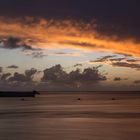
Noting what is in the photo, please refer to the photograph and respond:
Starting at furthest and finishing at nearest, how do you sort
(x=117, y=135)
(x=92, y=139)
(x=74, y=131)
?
(x=74, y=131), (x=117, y=135), (x=92, y=139)

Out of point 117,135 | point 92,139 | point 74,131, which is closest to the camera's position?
point 92,139

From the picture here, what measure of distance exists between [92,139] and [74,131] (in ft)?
22.6

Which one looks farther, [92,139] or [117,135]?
[117,135]

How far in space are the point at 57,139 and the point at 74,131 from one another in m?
6.71

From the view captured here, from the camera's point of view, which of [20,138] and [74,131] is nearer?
[20,138]

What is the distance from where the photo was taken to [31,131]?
46.7m

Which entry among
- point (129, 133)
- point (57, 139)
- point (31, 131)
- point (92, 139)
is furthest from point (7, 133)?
point (129, 133)

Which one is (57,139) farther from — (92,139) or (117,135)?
(117,135)

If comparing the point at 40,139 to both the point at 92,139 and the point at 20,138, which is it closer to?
the point at 20,138

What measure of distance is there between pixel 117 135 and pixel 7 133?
12097 millimetres

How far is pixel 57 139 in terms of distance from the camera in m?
39.7

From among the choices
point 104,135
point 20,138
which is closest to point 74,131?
point 104,135

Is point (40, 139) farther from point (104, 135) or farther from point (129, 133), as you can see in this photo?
point (129, 133)

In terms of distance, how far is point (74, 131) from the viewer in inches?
1817
